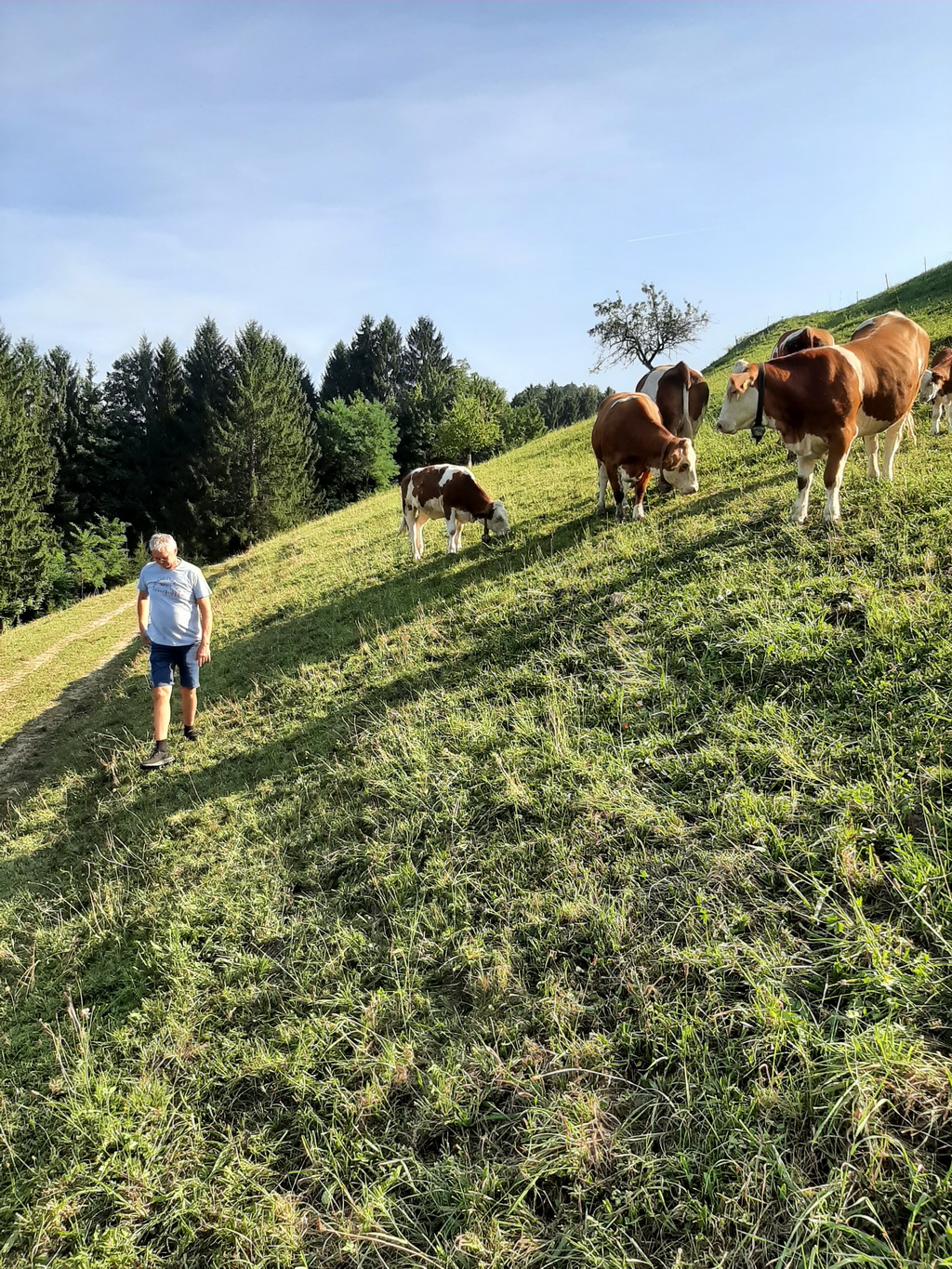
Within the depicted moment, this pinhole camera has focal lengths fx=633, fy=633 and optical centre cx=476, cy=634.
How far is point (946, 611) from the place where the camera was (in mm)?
4449

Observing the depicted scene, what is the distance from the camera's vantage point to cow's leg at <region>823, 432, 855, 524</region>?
6.46m

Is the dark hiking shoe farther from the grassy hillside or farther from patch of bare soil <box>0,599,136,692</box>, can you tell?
patch of bare soil <box>0,599,136,692</box>

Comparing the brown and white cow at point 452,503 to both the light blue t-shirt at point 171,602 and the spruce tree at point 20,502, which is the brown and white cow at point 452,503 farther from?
the spruce tree at point 20,502

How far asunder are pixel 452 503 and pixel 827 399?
21.5 ft

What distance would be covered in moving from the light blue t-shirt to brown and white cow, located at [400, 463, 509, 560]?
213 inches

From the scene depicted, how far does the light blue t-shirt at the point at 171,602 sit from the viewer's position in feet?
22.1

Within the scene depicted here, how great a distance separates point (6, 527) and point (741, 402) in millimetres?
33286

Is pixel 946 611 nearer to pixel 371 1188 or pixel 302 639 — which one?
pixel 371 1188

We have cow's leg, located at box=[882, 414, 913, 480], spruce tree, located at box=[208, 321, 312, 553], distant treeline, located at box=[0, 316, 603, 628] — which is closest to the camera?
cow's leg, located at box=[882, 414, 913, 480]

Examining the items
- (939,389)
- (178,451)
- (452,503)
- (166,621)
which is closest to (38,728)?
(166,621)

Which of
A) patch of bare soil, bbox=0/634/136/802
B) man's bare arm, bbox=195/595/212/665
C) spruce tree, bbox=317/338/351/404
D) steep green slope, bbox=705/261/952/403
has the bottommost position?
patch of bare soil, bbox=0/634/136/802

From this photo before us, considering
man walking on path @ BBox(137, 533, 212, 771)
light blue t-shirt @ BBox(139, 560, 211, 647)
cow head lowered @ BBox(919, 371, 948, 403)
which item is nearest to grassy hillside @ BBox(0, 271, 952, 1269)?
man walking on path @ BBox(137, 533, 212, 771)

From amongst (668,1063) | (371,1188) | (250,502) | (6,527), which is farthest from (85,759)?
(250,502)

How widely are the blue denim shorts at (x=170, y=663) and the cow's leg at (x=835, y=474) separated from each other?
6898 mm
